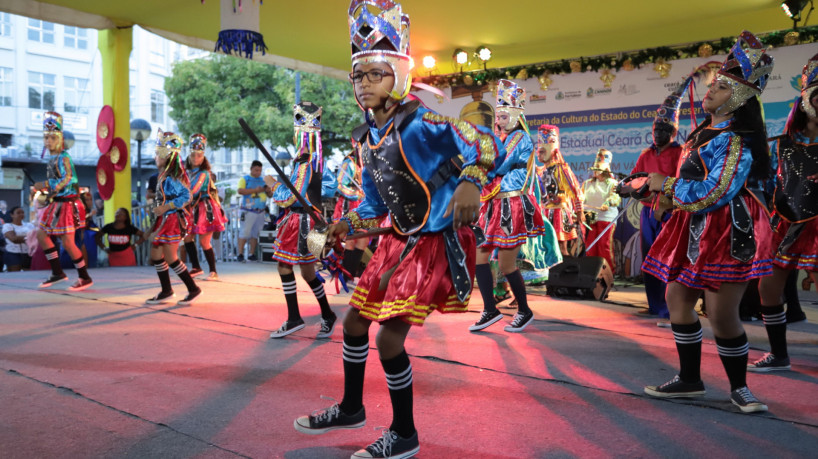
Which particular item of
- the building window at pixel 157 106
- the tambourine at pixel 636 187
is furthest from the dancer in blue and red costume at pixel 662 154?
the building window at pixel 157 106

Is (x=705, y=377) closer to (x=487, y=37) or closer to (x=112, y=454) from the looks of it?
(x=112, y=454)

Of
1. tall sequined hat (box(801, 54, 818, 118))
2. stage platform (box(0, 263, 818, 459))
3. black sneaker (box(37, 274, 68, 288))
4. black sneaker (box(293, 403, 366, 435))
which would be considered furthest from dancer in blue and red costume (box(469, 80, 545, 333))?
black sneaker (box(37, 274, 68, 288))

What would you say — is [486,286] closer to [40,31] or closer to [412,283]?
[412,283]

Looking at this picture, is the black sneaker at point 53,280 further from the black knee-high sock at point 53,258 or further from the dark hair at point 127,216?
the dark hair at point 127,216

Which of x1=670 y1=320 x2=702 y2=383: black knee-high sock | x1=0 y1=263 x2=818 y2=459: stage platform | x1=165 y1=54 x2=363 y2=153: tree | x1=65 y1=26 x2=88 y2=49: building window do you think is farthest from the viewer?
x1=65 y1=26 x2=88 y2=49: building window

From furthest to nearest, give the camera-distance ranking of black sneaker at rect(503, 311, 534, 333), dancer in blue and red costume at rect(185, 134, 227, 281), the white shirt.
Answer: the white shirt, dancer in blue and red costume at rect(185, 134, 227, 281), black sneaker at rect(503, 311, 534, 333)

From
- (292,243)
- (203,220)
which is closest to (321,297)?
(292,243)

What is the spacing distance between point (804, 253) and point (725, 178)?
64.2 inches

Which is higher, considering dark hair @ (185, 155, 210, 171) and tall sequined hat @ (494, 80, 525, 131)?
tall sequined hat @ (494, 80, 525, 131)

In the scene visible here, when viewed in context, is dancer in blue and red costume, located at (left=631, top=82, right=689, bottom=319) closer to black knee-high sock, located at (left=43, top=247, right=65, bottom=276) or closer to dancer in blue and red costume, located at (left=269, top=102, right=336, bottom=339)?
dancer in blue and red costume, located at (left=269, top=102, right=336, bottom=339)

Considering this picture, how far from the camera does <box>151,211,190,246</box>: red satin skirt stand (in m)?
7.27

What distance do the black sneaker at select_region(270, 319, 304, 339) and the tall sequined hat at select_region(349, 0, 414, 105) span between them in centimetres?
318

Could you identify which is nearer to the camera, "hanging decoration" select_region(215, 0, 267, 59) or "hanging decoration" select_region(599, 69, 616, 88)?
"hanging decoration" select_region(215, 0, 267, 59)

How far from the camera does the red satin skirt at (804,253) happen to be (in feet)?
14.7
